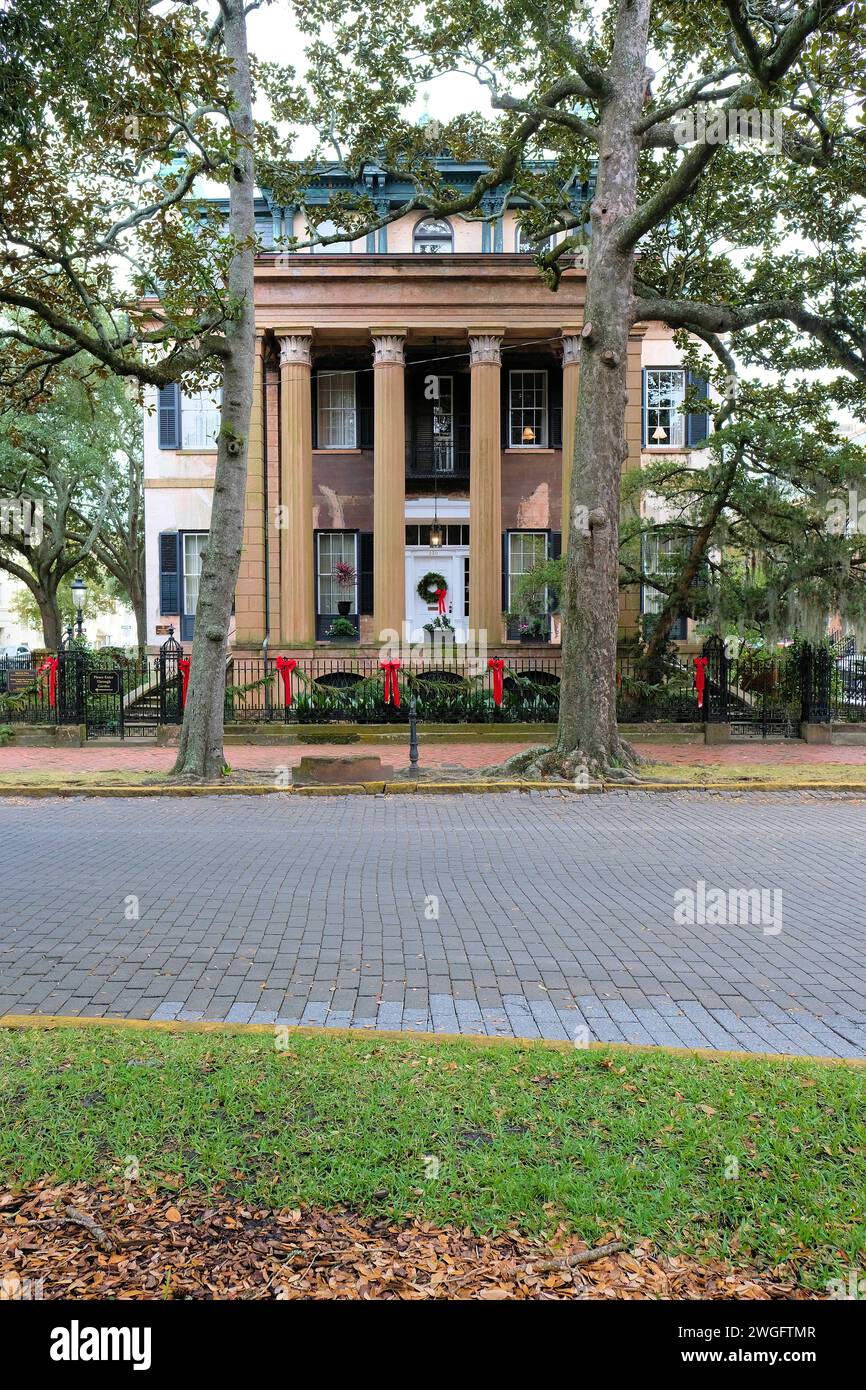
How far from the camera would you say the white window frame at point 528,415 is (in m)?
25.4

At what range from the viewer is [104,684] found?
63.4ft

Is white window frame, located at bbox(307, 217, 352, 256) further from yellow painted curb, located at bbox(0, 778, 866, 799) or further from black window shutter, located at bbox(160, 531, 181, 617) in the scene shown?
yellow painted curb, located at bbox(0, 778, 866, 799)

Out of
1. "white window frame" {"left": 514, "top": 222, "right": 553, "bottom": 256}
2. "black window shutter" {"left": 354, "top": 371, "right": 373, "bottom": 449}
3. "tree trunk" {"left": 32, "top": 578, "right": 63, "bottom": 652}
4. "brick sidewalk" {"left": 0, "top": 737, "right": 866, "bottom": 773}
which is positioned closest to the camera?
"brick sidewalk" {"left": 0, "top": 737, "right": 866, "bottom": 773}

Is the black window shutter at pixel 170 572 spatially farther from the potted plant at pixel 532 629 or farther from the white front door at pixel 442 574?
the potted plant at pixel 532 629

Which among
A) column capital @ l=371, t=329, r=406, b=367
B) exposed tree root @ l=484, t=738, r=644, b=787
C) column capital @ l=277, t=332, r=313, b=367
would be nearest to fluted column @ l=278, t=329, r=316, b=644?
column capital @ l=277, t=332, r=313, b=367

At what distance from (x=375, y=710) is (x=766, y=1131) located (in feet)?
53.5

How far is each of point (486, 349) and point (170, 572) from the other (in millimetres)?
10903

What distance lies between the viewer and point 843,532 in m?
16.4

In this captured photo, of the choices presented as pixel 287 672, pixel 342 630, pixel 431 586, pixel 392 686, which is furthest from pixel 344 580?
pixel 392 686

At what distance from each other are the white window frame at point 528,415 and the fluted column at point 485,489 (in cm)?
330

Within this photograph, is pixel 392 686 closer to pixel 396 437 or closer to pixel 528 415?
pixel 396 437

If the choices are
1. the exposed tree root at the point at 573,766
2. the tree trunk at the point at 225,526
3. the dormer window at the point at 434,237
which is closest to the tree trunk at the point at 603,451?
the exposed tree root at the point at 573,766

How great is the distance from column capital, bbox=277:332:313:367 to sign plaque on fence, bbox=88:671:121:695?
891 cm

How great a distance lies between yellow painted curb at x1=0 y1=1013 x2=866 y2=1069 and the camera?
12.7 ft
